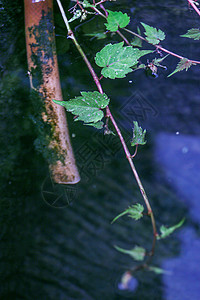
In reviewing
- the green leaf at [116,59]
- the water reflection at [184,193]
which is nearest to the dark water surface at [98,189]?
the water reflection at [184,193]

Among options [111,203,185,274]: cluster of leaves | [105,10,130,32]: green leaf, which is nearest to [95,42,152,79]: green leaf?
[105,10,130,32]: green leaf

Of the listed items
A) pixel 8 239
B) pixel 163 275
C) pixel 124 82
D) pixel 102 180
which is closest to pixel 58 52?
pixel 124 82

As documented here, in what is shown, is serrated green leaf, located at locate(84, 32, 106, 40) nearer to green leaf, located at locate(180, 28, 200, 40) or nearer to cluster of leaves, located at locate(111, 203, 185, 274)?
green leaf, located at locate(180, 28, 200, 40)

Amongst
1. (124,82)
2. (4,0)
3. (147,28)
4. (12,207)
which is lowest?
(12,207)

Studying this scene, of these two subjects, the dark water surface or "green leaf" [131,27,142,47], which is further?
"green leaf" [131,27,142,47]

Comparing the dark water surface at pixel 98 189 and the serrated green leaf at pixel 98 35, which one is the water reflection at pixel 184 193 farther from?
the serrated green leaf at pixel 98 35

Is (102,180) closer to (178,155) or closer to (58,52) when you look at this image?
(178,155)

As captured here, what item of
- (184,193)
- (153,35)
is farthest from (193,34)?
(184,193)
